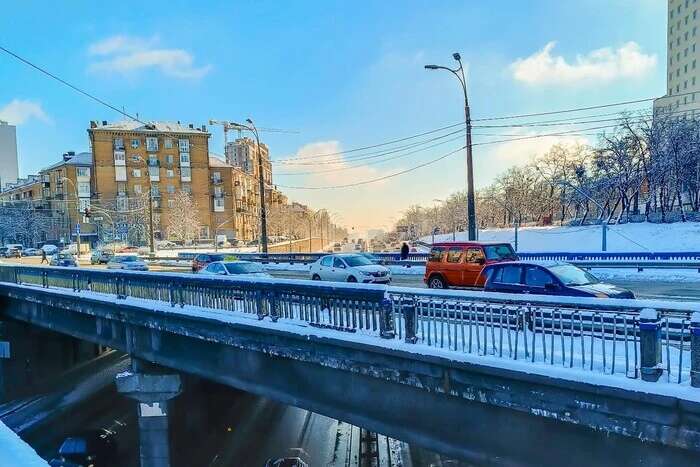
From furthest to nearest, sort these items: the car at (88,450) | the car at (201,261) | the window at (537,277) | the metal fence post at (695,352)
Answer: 1. the car at (201,261)
2. the car at (88,450)
3. the window at (537,277)
4. the metal fence post at (695,352)

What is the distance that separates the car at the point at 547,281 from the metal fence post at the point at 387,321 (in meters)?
3.96

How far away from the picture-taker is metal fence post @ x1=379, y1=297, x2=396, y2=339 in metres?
7.13

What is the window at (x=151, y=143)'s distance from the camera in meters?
84.9

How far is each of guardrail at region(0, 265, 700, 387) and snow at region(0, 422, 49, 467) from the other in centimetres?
511

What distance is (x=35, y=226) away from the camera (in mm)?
79938

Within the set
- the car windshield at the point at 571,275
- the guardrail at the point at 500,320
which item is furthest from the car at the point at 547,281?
the guardrail at the point at 500,320

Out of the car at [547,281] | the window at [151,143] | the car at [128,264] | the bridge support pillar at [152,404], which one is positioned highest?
the window at [151,143]

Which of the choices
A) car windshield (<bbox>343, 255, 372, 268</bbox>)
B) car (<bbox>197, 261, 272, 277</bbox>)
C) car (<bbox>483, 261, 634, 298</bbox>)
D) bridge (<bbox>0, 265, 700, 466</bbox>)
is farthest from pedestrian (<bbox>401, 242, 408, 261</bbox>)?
bridge (<bbox>0, 265, 700, 466</bbox>)

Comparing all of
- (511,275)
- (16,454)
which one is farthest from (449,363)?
(16,454)

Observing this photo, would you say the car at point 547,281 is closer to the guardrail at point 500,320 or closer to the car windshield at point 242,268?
the guardrail at point 500,320

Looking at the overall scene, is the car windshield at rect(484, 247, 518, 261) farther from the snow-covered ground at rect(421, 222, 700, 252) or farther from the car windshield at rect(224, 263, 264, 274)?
the snow-covered ground at rect(421, 222, 700, 252)

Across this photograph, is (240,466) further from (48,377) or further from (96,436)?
(48,377)

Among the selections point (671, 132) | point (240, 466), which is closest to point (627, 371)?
point (240, 466)

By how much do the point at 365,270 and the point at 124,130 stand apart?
80.8m
